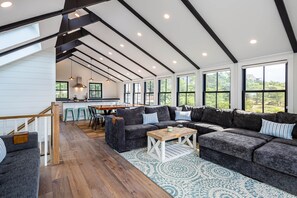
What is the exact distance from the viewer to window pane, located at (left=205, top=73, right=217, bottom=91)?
544 cm

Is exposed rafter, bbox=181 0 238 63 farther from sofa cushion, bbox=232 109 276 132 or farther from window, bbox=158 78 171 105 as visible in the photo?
window, bbox=158 78 171 105

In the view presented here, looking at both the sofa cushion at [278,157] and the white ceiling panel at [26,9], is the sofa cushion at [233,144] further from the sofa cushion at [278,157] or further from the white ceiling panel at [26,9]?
the white ceiling panel at [26,9]

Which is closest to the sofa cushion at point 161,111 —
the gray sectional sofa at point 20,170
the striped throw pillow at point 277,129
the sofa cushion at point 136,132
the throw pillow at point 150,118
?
the throw pillow at point 150,118

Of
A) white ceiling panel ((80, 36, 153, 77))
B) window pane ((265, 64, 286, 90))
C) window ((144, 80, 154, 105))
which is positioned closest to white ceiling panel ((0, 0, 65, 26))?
white ceiling panel ((80, 36, 153, 77))

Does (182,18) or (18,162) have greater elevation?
(182,18)

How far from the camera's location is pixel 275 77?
4070 mm

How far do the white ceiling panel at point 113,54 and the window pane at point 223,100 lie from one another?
393 cm

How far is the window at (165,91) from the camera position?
7444 millimetres

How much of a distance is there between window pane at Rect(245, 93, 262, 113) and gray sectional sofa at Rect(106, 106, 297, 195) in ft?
2.28

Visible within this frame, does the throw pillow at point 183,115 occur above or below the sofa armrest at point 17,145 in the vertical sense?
above

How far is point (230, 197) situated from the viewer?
6.75ft

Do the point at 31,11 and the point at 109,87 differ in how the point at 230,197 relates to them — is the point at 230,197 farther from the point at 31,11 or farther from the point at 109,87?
the point at 109,87

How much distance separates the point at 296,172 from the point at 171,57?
4623 mm

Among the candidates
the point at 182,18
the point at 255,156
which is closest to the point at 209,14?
the point at 182,18
